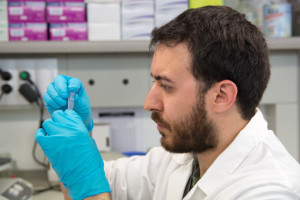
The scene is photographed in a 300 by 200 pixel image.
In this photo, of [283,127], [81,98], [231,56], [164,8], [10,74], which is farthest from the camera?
[283,127]

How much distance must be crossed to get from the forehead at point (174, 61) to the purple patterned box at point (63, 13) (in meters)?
0.79

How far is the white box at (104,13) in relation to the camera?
150cm

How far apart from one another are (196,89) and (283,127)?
114 cm

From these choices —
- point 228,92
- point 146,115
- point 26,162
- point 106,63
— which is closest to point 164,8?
point 106,63

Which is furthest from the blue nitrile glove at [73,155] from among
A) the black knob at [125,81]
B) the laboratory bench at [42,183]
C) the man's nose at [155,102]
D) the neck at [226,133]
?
the black knob at [125,81]

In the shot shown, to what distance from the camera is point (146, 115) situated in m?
1.85

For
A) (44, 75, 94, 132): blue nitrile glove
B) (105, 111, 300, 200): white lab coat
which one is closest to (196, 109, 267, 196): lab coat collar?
(105, 111, 300, 200): white lab coat

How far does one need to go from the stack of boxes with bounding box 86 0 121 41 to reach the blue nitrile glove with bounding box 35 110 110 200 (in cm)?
75

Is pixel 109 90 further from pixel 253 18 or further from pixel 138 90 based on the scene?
pixel 253 18

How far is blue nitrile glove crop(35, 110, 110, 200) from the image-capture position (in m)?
0.82

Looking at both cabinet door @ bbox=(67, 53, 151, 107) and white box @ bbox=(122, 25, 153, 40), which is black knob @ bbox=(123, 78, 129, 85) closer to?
cabinet door @ bbox=(67, 53, 151, 107)

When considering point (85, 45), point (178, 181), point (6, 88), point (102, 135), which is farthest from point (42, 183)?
point (178, 181)

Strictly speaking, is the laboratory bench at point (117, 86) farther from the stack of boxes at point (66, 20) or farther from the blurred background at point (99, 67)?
the stack of boxes at point (66, 20)

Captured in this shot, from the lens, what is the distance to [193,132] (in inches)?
35.5
